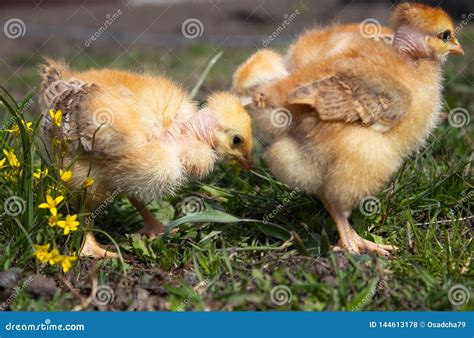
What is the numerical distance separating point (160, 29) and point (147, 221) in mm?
5972

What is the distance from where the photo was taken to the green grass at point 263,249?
324 centimetres

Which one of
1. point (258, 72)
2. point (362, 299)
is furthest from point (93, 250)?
point (362, 299)

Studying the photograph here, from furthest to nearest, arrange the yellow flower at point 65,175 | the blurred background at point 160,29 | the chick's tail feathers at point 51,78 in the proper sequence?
1. the blurred background at point 160,29
2. the chick's tail feathers at point 51,78
3. the yellow flower at point 65,175

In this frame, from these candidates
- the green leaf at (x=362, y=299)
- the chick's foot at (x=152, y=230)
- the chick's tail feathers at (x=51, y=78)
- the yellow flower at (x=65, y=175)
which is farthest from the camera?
the chick's foot at (x=152, y=230)

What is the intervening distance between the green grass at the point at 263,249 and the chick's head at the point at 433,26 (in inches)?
29.8

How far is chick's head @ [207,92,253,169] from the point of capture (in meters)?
3.75

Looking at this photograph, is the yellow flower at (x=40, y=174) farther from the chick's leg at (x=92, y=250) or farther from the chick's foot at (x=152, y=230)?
the chick's foot at (x=152, y=230)

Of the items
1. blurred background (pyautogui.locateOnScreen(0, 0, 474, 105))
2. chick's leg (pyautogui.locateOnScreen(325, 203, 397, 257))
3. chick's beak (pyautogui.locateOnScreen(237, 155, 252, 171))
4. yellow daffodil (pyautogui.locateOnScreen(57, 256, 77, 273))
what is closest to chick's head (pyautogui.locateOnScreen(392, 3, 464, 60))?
chick's leg (pyautogui.locateOnScreen(325, 203, 397, 257))

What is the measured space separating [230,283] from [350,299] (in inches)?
23.4

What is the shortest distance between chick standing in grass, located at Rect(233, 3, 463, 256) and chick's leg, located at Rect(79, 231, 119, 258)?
3.39 feet

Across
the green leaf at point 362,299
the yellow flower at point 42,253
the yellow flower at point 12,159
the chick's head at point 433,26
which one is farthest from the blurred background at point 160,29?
the green leaf at point 362,299

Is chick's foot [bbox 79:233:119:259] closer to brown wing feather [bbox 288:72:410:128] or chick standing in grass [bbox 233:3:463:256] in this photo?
chick standing in grass [bbox 233:3:463:256]

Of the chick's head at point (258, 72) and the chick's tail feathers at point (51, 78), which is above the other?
the chick's head at point (258, 72)

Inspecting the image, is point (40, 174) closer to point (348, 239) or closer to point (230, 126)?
point (230, 126)
